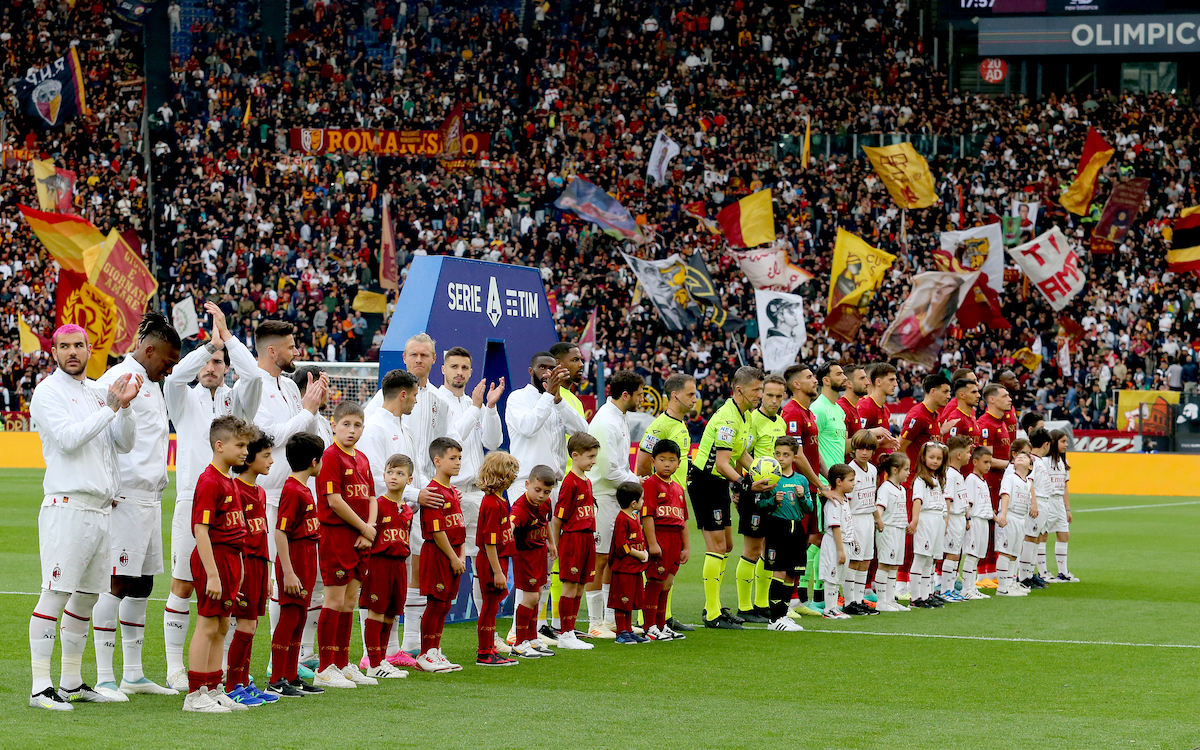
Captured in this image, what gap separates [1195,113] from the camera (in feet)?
123

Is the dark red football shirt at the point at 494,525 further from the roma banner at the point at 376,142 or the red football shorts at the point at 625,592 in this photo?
the roma banner at the point at 376,142

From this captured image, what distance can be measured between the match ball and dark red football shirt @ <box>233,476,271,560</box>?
16.3ft

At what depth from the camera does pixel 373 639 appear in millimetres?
9289

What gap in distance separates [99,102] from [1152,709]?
38146mm

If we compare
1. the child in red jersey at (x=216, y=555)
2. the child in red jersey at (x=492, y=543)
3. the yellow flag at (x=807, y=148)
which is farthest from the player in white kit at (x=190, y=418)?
the yellow flag at (x=807, y=148)

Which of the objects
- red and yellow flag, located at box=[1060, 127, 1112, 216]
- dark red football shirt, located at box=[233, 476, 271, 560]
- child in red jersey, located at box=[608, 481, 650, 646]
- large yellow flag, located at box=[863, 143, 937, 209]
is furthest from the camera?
red and yellow flag, located at box=[1060, 127, 1112, 216]

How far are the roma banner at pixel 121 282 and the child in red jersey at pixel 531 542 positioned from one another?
1301 cm

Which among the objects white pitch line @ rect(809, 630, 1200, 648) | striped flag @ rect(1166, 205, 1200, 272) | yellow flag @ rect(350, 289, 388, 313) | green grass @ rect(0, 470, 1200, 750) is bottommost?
white pitch line @ rect(809, 630, 1200, 648)

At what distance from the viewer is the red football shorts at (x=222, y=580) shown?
780 centimetres

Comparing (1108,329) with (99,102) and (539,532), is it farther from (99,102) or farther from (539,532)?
(99,102)

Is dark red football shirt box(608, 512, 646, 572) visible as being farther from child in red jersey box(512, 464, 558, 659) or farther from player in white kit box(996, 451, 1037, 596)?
player in white kit box(996, 451, 1037, 596)

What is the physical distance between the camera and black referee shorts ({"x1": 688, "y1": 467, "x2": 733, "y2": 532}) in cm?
1214

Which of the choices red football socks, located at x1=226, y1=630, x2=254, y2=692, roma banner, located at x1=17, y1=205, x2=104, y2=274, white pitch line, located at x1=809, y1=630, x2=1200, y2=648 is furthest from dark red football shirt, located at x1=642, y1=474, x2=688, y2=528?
roma banner, located at x1=17, y1=205, x2=104, y2=274

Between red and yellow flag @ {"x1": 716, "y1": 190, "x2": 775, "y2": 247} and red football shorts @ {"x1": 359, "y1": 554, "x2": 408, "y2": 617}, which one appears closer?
red football shorts @ {"x1": 359, "y1": 554, "x2": 408, "y2": 617}
